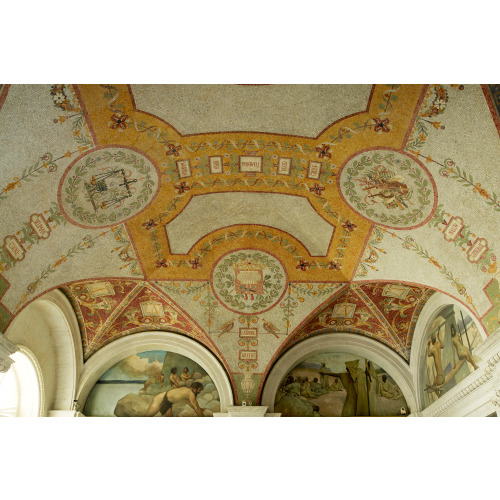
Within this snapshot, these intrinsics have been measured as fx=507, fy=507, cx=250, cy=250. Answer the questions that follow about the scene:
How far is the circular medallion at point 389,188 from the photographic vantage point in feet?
23.8

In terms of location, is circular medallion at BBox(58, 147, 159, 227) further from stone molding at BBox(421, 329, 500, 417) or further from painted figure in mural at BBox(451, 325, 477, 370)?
painted figure in mural at BBox(451, 325, 477, 370)

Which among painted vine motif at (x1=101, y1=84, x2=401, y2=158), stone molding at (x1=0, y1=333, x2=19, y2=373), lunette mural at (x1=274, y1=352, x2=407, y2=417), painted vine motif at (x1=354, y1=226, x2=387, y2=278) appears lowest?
stone molding at (x1=0, y1=333, x2=19, y2=373)

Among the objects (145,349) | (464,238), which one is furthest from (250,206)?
(145,349)

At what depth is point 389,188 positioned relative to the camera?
302 inches

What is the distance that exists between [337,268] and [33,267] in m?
5.32

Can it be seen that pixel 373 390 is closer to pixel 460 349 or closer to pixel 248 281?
pixel 460 349

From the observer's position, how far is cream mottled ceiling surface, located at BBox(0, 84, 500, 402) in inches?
260

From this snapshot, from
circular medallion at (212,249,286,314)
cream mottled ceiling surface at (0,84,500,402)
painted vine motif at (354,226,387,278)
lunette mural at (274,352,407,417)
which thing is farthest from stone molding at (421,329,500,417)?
circular medallion at (212,249,286,314)

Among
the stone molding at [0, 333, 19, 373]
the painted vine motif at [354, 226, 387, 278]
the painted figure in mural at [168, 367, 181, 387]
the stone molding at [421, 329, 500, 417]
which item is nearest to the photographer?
the stone molding at [421, 329, 500, 417]

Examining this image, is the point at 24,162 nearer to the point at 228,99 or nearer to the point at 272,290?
the point at 228,99

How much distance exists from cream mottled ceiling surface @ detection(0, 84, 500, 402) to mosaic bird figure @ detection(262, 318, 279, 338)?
29 mm

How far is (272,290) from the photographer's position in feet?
33.1

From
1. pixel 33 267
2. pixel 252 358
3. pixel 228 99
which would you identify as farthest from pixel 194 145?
pixel 252 358

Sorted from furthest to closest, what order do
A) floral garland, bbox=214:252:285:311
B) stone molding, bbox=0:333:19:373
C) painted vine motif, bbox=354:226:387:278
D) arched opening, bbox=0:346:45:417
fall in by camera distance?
arched opening, bbox=0:346:45:417 < floral garland, bbox=214:252:285:311 < painted vine motif, bbox=354:226:387:278 < stone molding, bbox=0:333:19:373
